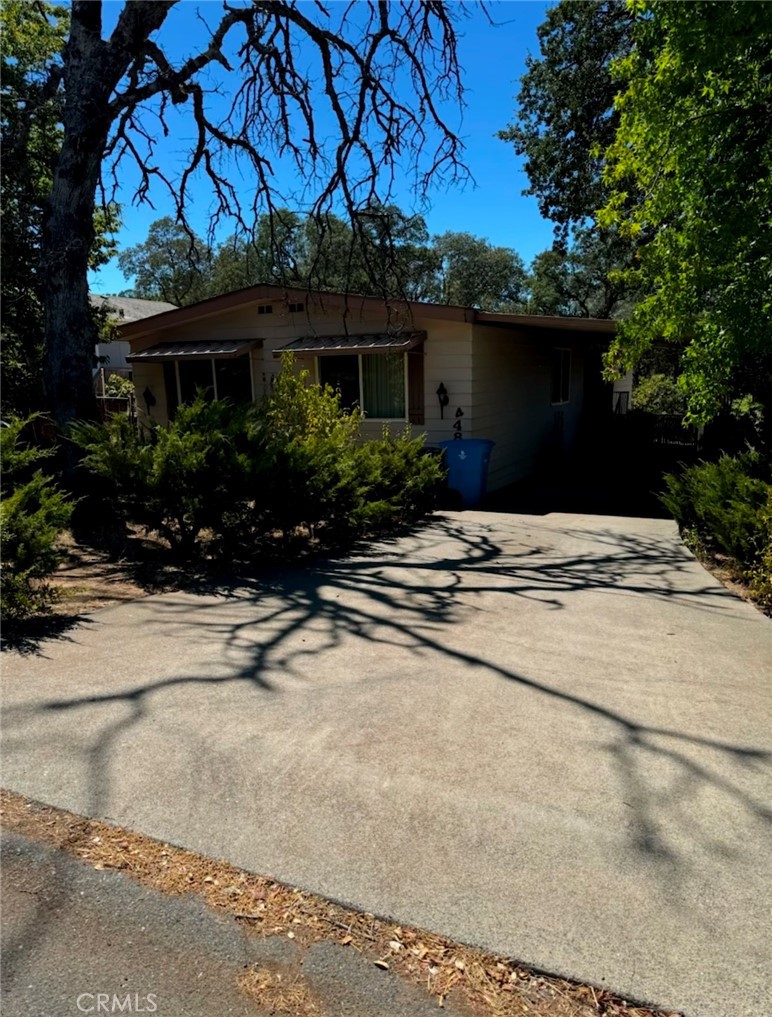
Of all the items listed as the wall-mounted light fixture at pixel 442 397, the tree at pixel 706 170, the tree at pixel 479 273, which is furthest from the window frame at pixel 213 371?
the tree at pixel 479 273

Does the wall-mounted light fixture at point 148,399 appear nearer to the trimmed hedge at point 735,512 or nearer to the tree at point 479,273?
the trimmed hedge at point 735,512

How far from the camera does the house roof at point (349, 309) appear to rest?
1046 centimetres

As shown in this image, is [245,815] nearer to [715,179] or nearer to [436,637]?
[436,637]

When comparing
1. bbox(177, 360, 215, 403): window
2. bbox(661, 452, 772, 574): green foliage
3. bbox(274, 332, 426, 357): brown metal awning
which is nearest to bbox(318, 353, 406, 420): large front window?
bbox(274, 332, 426, 357): brown metal awning

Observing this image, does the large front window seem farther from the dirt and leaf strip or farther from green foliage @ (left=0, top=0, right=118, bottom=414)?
the dirt and leaf strip

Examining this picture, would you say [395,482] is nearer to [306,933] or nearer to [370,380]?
[370,380]

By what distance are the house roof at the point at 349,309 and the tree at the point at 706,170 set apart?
4.11m

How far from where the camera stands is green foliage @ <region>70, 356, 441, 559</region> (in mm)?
5891

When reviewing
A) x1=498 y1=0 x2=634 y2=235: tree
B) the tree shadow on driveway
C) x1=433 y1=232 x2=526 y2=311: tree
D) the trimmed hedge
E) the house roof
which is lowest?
the tree shadow on driveway

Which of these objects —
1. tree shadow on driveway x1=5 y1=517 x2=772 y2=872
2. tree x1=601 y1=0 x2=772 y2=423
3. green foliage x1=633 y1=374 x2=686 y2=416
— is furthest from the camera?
green foliage x1=633 y1=374 x2=686 y2=416

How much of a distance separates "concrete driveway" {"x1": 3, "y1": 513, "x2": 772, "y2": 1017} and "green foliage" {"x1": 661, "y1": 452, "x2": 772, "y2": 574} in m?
0.99

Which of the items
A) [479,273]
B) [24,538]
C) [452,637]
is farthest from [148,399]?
[479,273]

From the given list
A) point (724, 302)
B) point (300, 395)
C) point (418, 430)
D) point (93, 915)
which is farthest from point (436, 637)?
point (418, 430)

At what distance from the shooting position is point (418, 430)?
38.8ft
